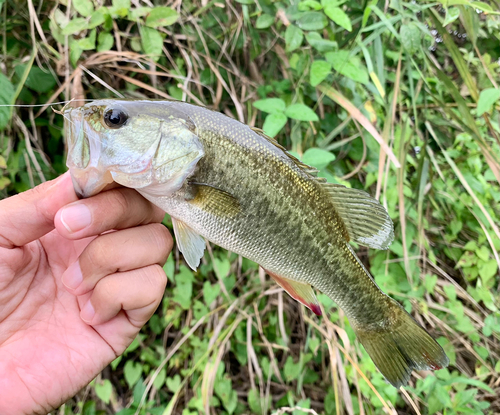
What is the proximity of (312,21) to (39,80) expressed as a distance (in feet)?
3.98

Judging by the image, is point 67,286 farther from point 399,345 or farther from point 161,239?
point 399,345

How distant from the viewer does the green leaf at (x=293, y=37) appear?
139cm

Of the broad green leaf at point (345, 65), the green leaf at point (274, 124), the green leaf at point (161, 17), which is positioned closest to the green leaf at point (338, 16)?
the broad green leaf at point (345, 65)

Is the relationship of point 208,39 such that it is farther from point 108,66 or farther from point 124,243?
point 124,243

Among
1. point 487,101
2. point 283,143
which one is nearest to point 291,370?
point 283,143

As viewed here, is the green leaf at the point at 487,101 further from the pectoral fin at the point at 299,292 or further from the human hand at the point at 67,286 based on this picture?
the human hand at the point at 67,286

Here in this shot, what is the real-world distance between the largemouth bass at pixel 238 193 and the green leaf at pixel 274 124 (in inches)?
14.3

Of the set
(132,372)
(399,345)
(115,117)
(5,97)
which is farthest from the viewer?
(132,372)

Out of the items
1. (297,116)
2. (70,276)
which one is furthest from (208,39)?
(70,276)

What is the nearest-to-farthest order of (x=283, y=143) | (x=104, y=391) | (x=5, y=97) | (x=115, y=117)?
(x=115, y=117), (x=5, y=97), (x=104, y=391), (x=283, y=143)

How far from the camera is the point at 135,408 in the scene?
→ 150 cm

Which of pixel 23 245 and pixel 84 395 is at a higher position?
pixel 23 245

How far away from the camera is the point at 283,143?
1.76m

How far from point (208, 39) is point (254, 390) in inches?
69.5
